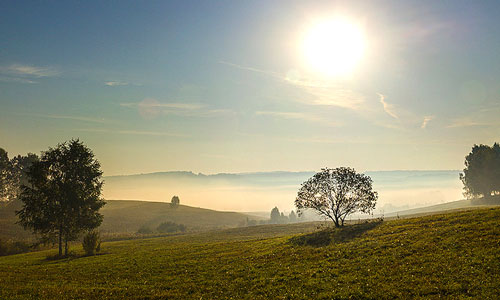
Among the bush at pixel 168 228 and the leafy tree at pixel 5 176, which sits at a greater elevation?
the leafy tree at pixel 5 176

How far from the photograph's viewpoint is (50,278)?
30.4m

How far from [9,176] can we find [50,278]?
136420 millimetres

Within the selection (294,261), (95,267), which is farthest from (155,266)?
(294,261)

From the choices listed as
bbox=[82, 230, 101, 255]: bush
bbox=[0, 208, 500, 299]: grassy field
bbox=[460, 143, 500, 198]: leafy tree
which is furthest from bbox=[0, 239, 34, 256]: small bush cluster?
bbox=[460, 143, 500, 198]: leafy tree

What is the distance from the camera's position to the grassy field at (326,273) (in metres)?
18.6

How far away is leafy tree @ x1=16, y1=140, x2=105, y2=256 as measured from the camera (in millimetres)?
51938

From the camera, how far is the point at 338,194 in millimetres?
50375

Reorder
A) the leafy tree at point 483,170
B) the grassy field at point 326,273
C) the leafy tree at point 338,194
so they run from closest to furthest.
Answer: the grassy field at point 326,273 < the leafy tree at point 338,194 < the leafy tree at point 483,170

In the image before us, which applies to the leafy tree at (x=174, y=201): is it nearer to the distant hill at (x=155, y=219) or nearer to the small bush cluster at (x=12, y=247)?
the distant hill at (x=155, y=219)

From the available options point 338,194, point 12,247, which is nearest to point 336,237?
point 338,194

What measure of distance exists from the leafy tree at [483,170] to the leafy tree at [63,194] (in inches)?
5770

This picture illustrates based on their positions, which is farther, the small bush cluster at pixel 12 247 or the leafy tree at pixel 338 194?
the small bush cluster at pixel 12 247

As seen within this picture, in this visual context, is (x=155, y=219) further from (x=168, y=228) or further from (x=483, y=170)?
(x=483, y=170)

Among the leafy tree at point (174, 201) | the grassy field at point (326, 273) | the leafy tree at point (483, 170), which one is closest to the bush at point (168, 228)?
the leafy tree at point (174, 201)
